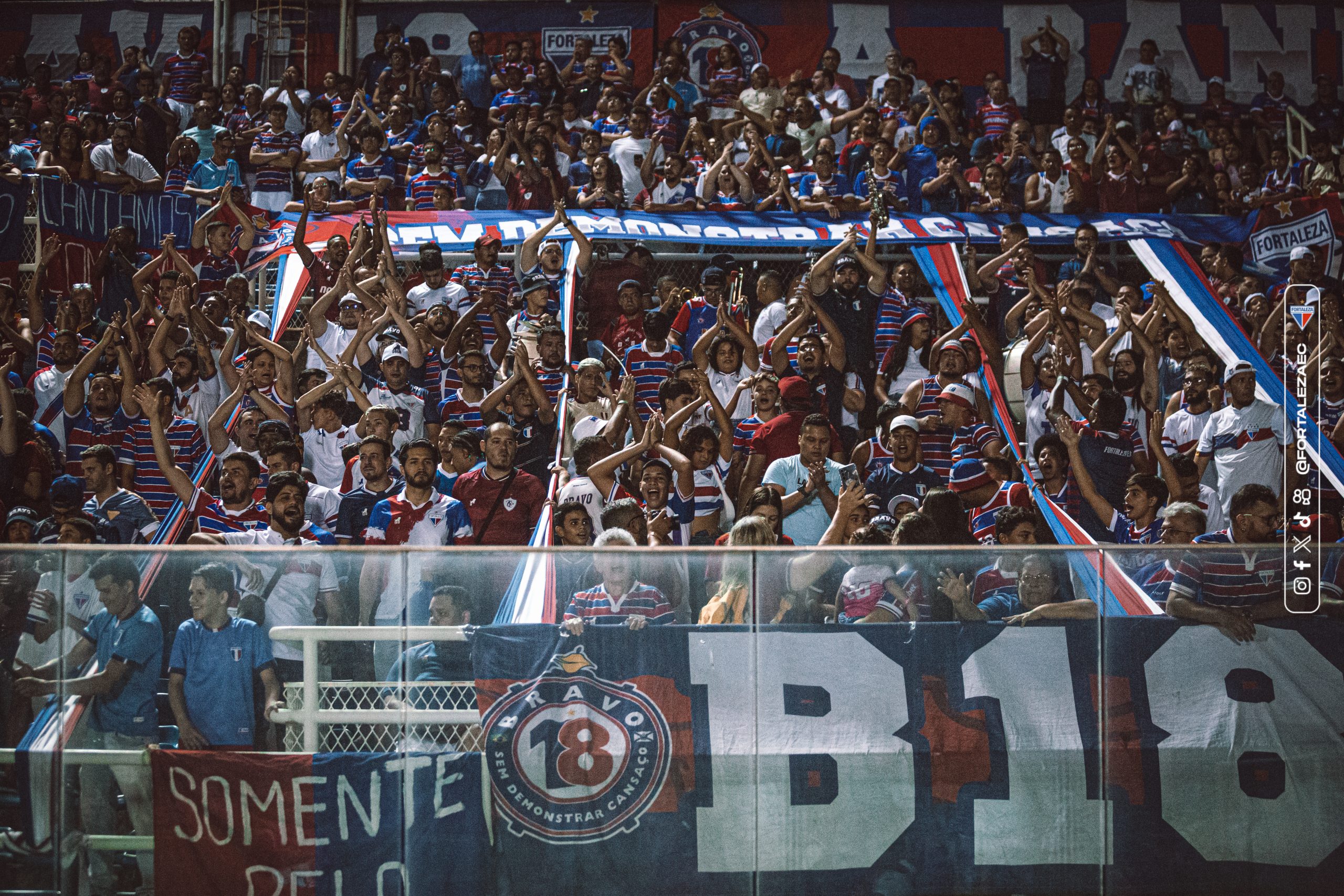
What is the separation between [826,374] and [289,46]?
1112 cm

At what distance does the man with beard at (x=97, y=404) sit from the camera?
9469 millimetres

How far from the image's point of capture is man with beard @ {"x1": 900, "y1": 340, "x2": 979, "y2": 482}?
8938mm

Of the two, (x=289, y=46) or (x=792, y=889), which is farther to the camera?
(x=289, y=46)

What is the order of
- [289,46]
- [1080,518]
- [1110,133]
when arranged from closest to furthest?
1. [1080,518]
2. [1110,133]
3. [289,46]

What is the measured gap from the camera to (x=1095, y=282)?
12.0 metres

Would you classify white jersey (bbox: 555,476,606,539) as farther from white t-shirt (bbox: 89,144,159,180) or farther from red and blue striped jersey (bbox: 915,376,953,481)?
white t-shirt (bbox: 89,144,159,180)

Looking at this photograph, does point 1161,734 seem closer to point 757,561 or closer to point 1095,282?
point 757,561

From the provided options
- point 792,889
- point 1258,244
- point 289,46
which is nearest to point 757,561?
point 792,889

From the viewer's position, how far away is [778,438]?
894 centimetres

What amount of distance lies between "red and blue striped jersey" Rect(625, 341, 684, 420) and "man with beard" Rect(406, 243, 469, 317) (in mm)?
1944

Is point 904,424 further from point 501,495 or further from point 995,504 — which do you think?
point 501,495

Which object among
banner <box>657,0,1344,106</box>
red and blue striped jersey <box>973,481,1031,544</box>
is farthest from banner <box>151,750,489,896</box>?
banner <box>657,0,1344,106</box>

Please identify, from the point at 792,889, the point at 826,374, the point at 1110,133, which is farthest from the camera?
the point at 1110,133

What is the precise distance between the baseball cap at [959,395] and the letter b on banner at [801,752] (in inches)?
146
